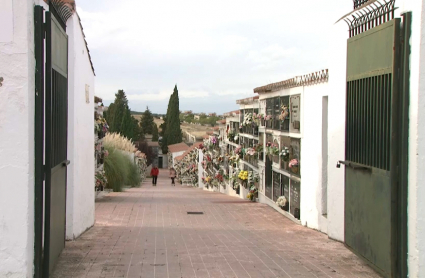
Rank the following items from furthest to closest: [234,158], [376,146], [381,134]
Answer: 1. [234,158]
2. [376,146]
3. [381,134]

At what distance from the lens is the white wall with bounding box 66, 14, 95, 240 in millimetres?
6945

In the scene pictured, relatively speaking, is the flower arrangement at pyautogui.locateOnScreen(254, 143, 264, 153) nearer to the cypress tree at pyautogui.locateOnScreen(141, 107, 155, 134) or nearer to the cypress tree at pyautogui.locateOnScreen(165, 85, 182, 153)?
the cypress tree at pyautogui.locateOnScreen(165, 85, 182, 153)

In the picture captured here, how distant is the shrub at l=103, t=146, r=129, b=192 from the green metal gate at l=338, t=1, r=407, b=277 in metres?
15.7

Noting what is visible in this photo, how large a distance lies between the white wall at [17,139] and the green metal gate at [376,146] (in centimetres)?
304

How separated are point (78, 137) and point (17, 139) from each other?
10.6 feet

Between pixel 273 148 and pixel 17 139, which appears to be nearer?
pixel 17 139

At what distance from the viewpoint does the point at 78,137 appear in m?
7.34

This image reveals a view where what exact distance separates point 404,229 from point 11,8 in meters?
3.72

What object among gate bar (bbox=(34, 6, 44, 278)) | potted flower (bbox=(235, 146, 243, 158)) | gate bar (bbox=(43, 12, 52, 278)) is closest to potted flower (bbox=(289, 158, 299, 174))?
gate bar (bbox=(43, 12, 52, 278))

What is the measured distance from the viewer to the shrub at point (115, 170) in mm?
20825

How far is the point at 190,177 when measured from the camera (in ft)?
142

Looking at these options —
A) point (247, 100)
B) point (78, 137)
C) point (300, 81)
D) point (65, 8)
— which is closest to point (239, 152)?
point (247, 100)

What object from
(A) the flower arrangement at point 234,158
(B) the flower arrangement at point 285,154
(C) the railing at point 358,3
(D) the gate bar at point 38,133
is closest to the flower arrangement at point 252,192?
(A) the flower arrangement at point 234,158

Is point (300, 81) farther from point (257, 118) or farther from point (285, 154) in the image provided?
point (257, 118)
